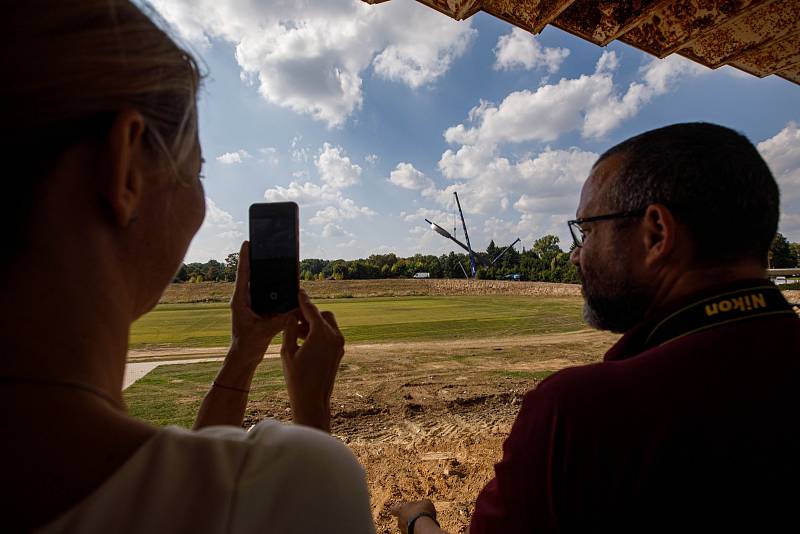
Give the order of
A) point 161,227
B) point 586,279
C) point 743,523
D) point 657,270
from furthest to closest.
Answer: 1. point 586,279
2. point 657,270
3. point 743,523
4. point 161,227

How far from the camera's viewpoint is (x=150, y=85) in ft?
2.71

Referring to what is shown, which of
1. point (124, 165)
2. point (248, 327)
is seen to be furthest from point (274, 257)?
point (124, 165)

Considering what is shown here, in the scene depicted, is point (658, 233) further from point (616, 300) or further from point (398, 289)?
point (398, 289)

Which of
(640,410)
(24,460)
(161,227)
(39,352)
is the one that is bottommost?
(640,410)

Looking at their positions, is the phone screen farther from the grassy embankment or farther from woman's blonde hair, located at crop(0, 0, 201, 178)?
the grassy embankment

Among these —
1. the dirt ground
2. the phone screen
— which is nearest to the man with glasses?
the phone screen

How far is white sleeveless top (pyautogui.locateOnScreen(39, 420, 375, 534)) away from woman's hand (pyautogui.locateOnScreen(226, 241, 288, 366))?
3.00 feet

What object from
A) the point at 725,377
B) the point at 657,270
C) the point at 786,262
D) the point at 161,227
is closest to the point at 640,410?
the point at 725,377

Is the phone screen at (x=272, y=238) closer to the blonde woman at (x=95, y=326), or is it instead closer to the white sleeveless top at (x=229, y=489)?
the blonde woman at (x=95, y=326)

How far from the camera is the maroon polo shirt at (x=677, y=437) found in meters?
1.15

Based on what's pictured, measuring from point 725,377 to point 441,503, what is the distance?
3730mm

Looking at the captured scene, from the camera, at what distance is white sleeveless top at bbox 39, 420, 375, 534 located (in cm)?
62

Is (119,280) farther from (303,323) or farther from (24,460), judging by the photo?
(303,323)

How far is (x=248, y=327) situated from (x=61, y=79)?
115 centimetres
